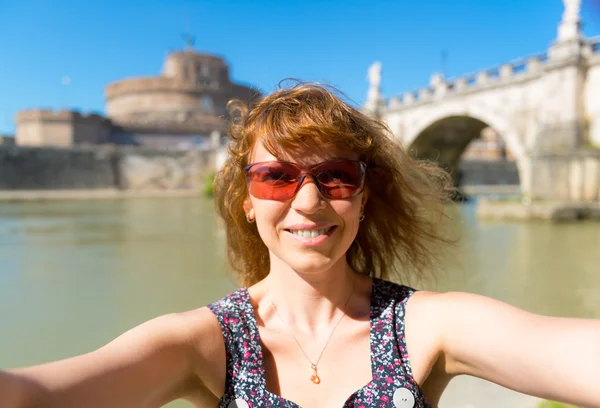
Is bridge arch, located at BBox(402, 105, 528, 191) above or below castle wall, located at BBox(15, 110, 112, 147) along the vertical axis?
below

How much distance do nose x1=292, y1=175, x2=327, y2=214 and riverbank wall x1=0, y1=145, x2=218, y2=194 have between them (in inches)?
972

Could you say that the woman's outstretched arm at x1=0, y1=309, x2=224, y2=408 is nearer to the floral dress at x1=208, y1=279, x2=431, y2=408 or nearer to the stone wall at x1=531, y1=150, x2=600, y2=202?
the floral dress at x1=208, y1=279, x2=431, y2=408

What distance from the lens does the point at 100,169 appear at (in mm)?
26641

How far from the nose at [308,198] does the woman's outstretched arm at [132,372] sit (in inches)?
14.6

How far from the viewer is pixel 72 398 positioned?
99 centimetres

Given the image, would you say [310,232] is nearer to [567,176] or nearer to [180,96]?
[567,176]

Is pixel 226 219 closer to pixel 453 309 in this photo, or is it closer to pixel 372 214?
pixel 372 214

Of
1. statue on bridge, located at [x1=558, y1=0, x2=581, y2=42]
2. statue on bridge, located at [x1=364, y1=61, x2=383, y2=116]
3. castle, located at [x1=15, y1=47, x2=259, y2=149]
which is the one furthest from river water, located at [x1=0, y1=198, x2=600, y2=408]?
castle, located at [x1=15, y1=47, x2=259, y2=149]

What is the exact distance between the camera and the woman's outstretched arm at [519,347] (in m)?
0.99

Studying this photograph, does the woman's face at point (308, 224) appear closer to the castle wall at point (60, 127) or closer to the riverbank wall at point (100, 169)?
the riverbank wall at point (100, 169)

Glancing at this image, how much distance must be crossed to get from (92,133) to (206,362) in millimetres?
31615

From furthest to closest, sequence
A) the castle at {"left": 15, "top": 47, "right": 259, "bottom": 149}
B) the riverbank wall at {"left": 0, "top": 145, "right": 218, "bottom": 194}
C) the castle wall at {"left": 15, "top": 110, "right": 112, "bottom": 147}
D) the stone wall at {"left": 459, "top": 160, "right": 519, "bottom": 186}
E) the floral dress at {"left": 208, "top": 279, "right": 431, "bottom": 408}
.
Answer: the stone wall at {"left": 459, "top": 160, "right": 519, "bottom": 186}, the castle at {"left": 15, "top": 47, "right": 259, "bottom": 149}, the castle wall at {"left": 15, "top": 110, "right": 112, "bottom": 147}, the riverbank wall at {"left": 0, "top": 145, "right": 218, "bottom": 194}, the floral dress at {"left": 208, "top": 279, "right": 431, "bottom": 408}

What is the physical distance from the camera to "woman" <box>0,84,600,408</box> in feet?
3.45

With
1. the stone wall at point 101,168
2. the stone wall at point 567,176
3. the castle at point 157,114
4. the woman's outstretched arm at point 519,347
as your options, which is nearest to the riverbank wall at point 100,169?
the stone wall at point 101,168
